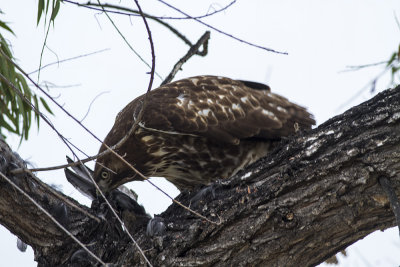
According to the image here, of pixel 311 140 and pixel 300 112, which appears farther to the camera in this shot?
pixel 300 112

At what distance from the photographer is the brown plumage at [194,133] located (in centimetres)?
387

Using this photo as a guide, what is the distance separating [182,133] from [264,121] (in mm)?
644

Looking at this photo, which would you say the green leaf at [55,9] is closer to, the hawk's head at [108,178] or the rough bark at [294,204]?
the rough bark at [294,204]

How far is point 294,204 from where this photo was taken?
240 cm

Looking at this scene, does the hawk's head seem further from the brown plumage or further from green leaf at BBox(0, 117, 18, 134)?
green leaf at BBox(0, 117, 18, 134)

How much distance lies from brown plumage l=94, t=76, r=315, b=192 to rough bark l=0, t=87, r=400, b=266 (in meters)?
1.13

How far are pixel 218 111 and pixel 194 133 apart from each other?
0.31 meters

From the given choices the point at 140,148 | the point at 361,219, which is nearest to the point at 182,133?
the point at 140,148

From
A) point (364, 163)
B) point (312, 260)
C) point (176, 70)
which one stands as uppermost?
point (176, 70)

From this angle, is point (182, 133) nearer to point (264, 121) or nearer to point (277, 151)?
point (264, 121)

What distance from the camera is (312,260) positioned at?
2.47 m

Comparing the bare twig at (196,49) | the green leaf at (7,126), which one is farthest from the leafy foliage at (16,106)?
the bare twig at (196,49)

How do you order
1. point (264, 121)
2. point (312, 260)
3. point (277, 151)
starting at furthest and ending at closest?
point (264, 121)
point (277, 151)
point (312, 260)

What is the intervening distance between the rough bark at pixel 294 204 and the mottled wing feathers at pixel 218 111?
114 cm
